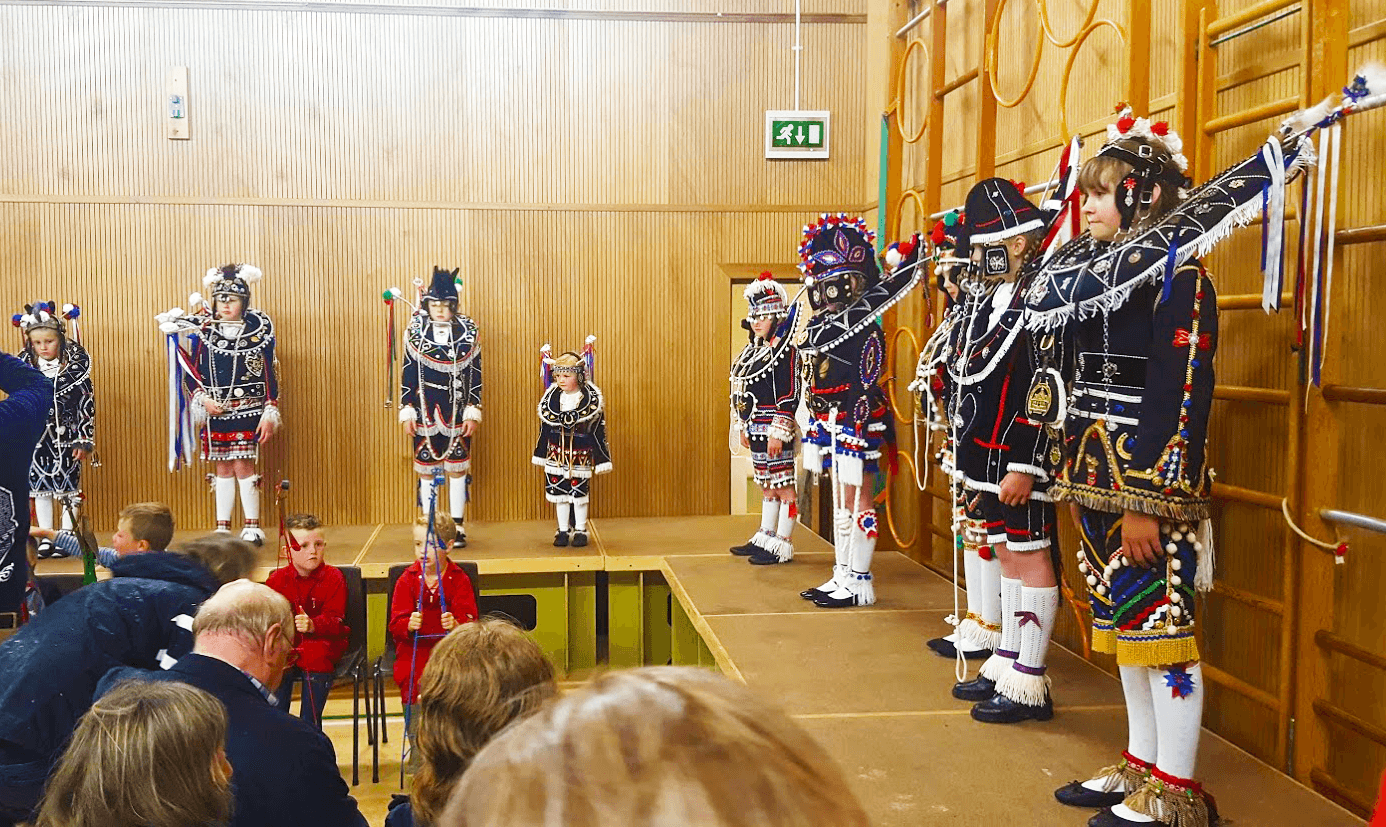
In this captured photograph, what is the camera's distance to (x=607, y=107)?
24.0 ft

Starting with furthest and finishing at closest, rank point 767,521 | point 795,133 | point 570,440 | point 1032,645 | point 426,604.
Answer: point 795,133 → point 570,440 → point 767,521 → point 426,604 → point 1032,645

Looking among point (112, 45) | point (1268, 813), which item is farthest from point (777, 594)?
point (112, 45)

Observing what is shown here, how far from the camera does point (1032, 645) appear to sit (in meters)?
3.52

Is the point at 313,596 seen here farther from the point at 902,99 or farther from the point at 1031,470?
the point at 902,99

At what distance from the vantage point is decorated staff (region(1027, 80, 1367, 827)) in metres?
2.65

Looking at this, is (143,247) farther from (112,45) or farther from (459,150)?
(459,150)

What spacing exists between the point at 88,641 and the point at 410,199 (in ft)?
15.6

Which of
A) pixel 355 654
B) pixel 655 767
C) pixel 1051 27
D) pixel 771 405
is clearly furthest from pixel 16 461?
pixel 1051 27

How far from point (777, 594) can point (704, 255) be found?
9.30ft

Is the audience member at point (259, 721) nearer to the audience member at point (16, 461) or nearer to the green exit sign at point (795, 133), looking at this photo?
the audience member at point (16, 461)

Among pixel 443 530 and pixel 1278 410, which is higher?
pixel 1278 410

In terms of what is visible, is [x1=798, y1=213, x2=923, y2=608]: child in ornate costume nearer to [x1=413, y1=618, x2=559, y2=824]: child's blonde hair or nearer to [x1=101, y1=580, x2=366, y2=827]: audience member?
[x1=101, y1=580, x2=366, y2=827]: audience member

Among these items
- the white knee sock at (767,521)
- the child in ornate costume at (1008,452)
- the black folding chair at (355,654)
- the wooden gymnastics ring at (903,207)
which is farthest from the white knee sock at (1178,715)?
the white knee sock at (767,521)

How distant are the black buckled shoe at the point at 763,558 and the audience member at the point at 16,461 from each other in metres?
3.48
